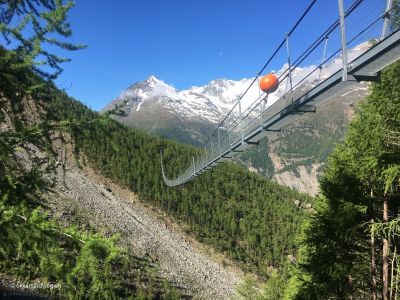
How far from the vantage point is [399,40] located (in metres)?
5.98

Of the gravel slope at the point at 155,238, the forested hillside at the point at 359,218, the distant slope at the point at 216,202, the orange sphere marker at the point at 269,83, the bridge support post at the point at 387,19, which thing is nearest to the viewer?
the bridge support post at the point at 387,19

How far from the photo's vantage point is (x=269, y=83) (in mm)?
12500

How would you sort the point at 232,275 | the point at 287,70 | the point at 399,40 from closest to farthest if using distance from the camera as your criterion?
the point at 399,40, the point at 287,70, the point at 232,275

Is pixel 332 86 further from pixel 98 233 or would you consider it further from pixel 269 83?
pixel 98 233

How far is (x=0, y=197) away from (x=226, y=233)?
222 ft

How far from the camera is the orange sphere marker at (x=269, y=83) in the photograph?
1225cm

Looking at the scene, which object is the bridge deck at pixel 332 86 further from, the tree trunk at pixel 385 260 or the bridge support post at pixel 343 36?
the tree trunk at pixel 385 260

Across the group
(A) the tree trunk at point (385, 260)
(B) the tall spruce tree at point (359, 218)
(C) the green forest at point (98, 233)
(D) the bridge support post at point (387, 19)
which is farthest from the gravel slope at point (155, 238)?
(D) the bridge support post at point (387, 19)

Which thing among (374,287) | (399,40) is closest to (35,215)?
(399,40)

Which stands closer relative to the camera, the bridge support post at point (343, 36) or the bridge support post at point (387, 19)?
the bridge support post at point (387, 19)

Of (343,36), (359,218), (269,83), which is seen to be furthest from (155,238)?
(343,36)

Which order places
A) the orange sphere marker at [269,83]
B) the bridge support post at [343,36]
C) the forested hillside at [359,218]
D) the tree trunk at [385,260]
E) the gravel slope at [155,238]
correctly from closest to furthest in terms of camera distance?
the bridge support post at [343,36]
the tree trunk at [385,260]
the forested hillside at [359,218]
the orange sphere marker at [269,83]
the gravel slope at [155,238]

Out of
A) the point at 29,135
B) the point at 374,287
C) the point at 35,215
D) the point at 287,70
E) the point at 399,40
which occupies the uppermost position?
the point at 287,70

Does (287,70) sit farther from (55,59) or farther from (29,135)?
(29,135)
